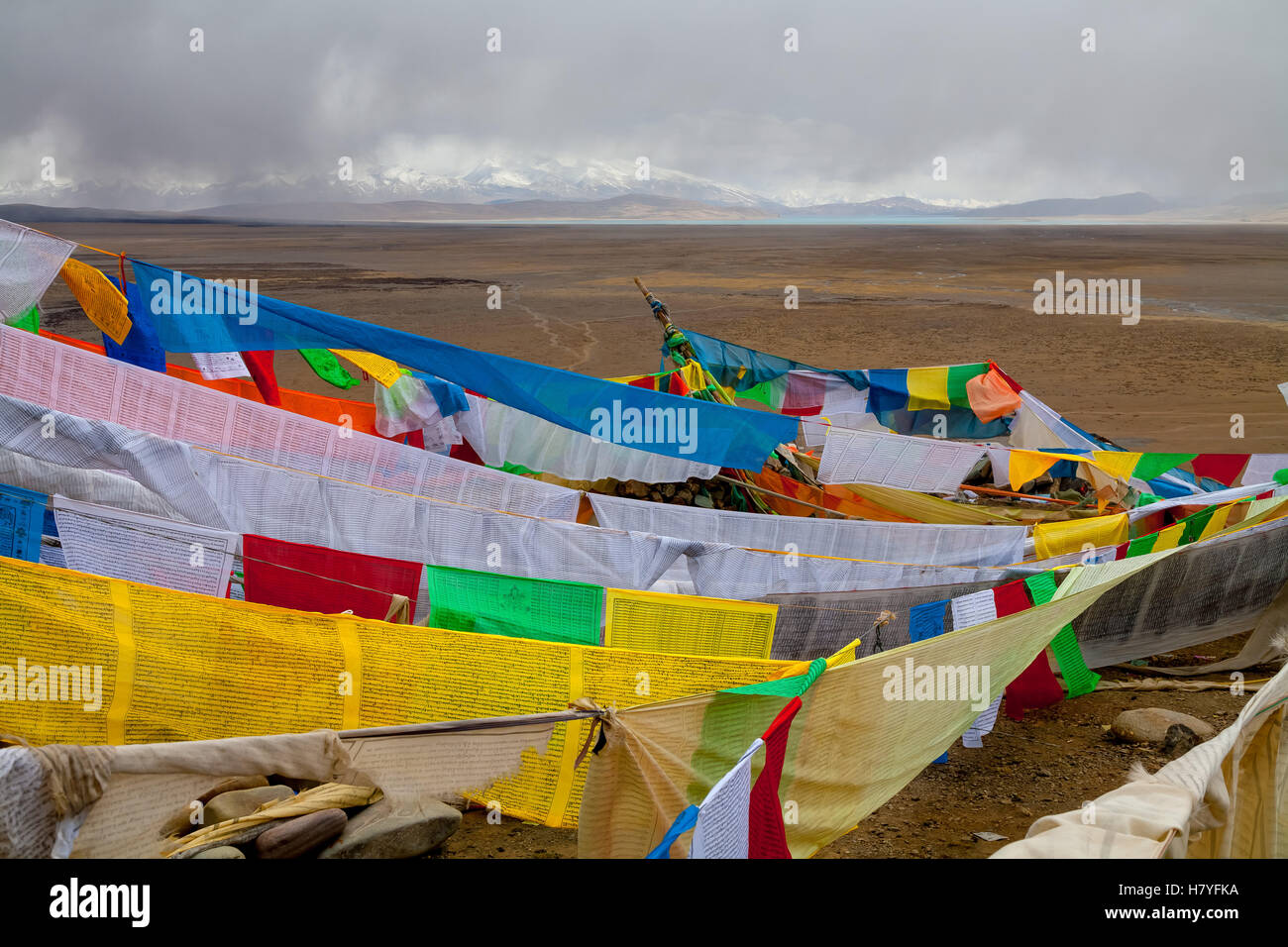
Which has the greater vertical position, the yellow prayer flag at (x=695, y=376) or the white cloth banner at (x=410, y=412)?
the yellow prayer flag at (x=695, y=376)

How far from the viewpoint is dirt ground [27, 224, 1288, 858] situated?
6.09m

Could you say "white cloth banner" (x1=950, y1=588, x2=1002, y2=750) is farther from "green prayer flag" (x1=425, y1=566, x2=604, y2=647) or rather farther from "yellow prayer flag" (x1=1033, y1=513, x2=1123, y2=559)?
"green prayer flag" (x1=425, y1=566, x2=604, y2=647)

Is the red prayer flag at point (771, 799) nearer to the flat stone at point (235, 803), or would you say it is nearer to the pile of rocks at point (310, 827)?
the pile of rocks at point (310, 827)

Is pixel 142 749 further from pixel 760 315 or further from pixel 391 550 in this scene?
pixel 760 315

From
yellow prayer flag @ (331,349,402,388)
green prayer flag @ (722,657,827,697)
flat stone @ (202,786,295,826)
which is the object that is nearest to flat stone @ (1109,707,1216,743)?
green prayer flag @ (722,657,827,697)

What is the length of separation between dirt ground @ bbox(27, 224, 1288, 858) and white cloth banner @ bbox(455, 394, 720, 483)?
3012mm

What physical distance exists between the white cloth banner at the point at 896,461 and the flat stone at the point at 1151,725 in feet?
9.41

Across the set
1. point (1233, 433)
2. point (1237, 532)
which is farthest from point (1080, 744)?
point (1233, 433)

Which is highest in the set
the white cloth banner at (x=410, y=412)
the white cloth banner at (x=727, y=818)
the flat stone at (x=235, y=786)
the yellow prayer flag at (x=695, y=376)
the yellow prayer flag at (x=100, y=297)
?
the yellow prayer flag at (x=100, y=297)

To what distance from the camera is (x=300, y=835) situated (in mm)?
3918

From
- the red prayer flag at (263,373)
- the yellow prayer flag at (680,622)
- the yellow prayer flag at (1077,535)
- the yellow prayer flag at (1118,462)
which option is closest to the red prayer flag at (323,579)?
the yellow prayer flag at (680,622)

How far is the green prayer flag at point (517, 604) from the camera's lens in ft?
16.3

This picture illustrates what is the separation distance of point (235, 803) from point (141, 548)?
1.49 meters
